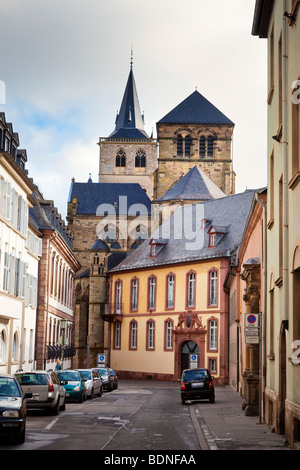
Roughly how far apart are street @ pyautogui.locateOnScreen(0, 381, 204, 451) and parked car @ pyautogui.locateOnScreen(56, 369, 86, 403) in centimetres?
173

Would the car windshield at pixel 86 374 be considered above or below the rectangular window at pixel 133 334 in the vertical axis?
below

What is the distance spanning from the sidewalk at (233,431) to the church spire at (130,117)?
100m

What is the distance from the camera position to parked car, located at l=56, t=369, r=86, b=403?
29891mm

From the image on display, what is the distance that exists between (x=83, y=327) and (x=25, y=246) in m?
48.4

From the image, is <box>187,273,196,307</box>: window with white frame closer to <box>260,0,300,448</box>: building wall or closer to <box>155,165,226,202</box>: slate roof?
<box>155,165,226,202</box>: slate roof

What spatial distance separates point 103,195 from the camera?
4195 inches

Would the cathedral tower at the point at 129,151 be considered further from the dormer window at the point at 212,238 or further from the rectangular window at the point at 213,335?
the rectangular window at the point at 213,335

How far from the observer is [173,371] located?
5822 centimetres

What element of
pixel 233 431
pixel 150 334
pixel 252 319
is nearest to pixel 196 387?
pixel 252 319

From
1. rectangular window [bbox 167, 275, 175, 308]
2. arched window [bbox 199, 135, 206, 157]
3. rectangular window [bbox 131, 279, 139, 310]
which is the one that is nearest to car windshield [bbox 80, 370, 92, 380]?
rectangular window [bbox 167, 275, 175, 308]

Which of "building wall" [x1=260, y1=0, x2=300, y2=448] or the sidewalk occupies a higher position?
"building wall" [x1=260, y1=0, x2=300, y2=448]

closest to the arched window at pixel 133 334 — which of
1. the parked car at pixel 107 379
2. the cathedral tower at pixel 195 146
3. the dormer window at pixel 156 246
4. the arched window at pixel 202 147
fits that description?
the dormer window at pixel 156 246

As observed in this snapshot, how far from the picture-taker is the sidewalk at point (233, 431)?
50.1 ft

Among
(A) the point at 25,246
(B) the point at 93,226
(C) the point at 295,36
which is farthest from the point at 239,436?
(B) the point at 93,226
